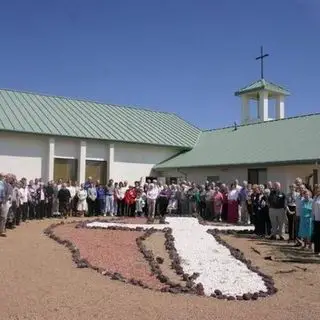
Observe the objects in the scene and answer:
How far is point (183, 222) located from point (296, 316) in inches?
503

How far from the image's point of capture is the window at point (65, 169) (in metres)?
27.2

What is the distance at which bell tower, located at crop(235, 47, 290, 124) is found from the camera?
34.3 meters

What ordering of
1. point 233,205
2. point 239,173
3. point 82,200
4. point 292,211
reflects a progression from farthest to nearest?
point 239,173, point 82,200, point 233,205, point 292,211

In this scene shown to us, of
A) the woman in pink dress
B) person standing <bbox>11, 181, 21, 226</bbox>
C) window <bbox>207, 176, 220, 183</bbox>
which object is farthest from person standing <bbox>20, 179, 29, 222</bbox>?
window <bbox>207, 176, 220, 183</bbox>

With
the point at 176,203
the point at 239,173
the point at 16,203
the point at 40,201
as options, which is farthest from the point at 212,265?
the point at 239,173

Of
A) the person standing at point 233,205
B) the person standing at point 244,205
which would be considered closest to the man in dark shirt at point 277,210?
the person standing at point 244,205

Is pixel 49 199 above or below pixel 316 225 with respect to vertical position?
above

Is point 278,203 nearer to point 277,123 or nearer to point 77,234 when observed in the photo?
point 77,234

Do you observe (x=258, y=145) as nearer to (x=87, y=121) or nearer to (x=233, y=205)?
(x=233, y=205)

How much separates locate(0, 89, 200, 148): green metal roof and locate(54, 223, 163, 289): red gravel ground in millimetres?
10433

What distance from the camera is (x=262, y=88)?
34125 mm

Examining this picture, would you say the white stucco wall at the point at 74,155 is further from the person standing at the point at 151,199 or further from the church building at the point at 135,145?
the person standing at the point at 151,199

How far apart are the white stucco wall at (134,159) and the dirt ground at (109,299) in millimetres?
18143

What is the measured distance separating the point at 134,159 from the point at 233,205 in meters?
9.86
